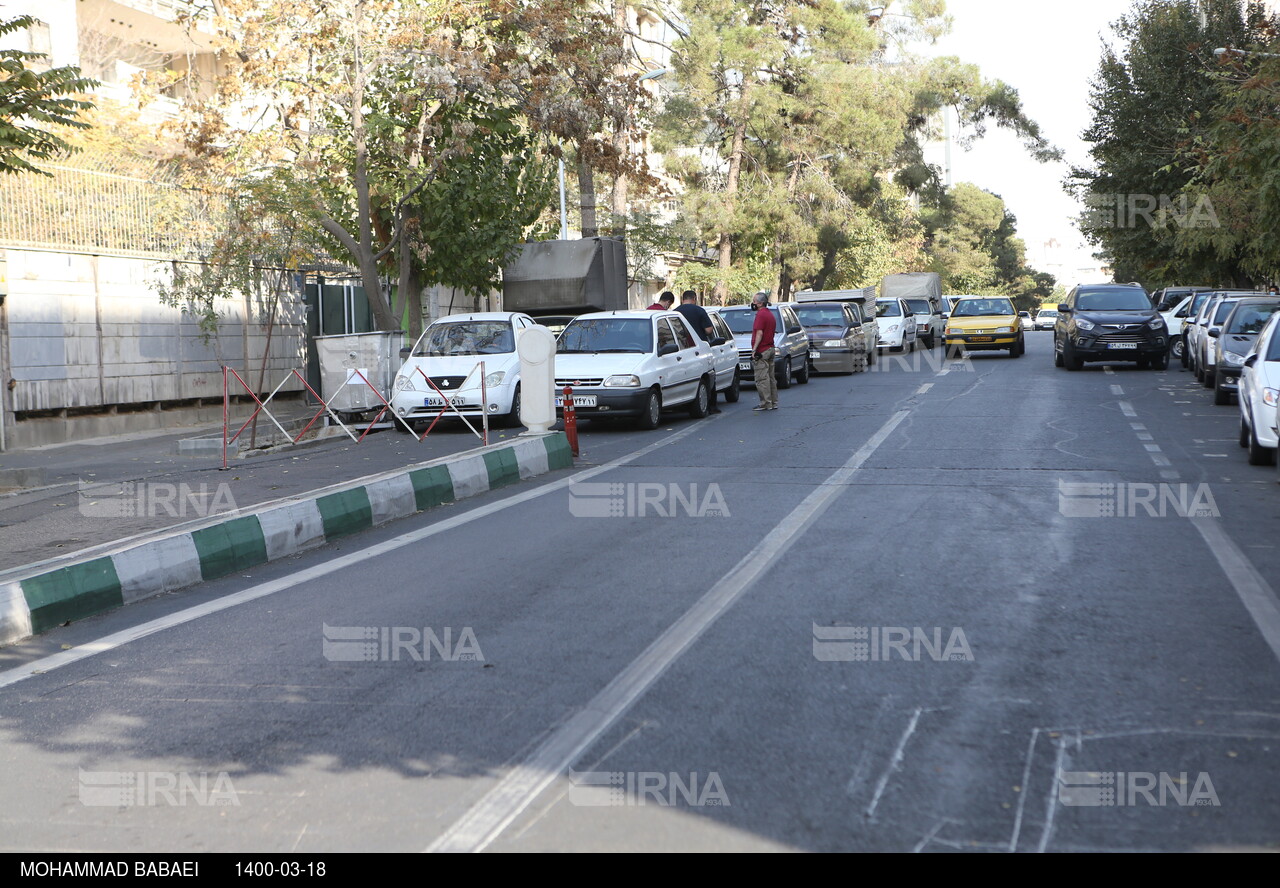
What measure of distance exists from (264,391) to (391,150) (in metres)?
4.73

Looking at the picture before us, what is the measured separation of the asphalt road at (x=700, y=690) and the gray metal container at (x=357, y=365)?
11270 mm

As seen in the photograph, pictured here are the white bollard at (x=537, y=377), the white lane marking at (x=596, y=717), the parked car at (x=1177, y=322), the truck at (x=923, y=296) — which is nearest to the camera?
the white lane marking at (x=596, y=717)

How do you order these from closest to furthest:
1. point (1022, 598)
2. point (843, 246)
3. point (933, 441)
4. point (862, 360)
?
point (1022, 598) → point (933, 441) → point (862, 360) → point (843, 246)

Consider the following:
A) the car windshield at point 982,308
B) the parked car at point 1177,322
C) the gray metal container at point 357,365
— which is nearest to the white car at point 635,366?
the gray metal container at point 357,365

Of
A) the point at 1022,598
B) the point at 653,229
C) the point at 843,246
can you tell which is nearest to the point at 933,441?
the point at 1022,598

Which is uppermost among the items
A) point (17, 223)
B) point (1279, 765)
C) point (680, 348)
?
point (17, 223)

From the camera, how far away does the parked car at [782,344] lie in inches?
982

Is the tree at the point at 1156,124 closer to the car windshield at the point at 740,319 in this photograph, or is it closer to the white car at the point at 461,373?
the car windshield at the point at 740,319

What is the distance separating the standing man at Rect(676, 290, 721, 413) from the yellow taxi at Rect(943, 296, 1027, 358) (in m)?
16.8

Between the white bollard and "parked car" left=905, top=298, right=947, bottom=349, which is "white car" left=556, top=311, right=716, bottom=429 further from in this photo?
"parked car" left=905, top=298, right=947, bottom=349

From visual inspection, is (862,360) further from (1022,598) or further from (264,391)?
(1022,598)

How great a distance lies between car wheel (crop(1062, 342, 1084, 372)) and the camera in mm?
27375

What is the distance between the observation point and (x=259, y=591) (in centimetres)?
776
